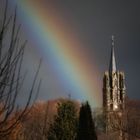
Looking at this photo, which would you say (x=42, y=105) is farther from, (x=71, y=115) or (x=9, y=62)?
(x=9, y=62)

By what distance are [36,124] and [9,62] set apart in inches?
3134

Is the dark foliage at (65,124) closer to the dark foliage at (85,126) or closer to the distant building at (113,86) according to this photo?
Result: the dark foliage at (85,126)

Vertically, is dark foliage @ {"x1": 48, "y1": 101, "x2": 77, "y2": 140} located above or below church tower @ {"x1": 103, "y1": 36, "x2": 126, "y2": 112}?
below

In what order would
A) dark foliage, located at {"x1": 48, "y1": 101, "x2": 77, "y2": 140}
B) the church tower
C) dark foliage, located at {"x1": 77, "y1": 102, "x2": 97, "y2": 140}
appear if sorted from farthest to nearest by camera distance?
1. the church tower
2. dark foliage, located at {"x1": 48, "y1": 101, "x2": 77, "y2": 140}
3. dark foliage, located at {"x1": 77, "y1": 102, "x2": 97, "y2": 140}

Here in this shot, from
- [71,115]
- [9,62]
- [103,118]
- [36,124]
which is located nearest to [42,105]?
[103,118]

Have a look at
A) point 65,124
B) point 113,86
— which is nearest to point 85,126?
point 65,124

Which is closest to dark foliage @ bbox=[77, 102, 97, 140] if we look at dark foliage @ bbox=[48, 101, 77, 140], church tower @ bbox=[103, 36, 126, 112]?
dark foliage @ bbox=[48, 101, 77, 140]

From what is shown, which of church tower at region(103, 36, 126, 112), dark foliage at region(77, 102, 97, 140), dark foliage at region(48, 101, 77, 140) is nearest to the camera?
dark foliage at region(77, 102, 97, 140)

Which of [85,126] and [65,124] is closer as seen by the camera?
[85,126]

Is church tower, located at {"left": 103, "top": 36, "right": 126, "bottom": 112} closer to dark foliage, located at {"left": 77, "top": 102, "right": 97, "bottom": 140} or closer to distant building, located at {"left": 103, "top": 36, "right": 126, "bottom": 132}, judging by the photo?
distant building, located at {"left": 103, "top": 36, "right": 126, "bottom": 132}

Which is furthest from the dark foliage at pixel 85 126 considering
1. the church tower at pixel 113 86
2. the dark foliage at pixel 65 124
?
the church tower at pixel 113 86

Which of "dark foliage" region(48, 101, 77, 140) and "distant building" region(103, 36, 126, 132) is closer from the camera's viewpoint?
"dark foliage" region(48, 101, 77, 140)

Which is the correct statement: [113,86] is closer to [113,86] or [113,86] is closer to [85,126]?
[113,86]

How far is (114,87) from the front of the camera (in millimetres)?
149500
